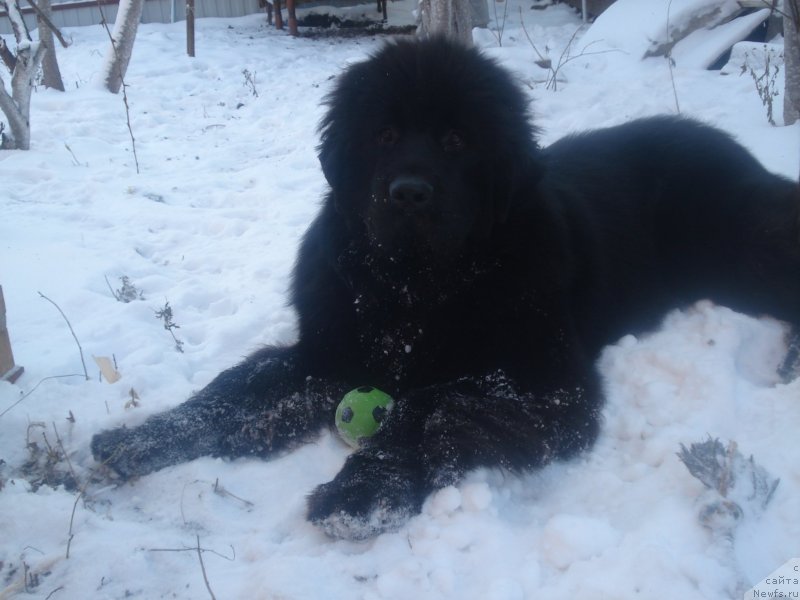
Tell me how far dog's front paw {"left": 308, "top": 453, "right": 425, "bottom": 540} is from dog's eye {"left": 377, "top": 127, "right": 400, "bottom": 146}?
3.80 feet

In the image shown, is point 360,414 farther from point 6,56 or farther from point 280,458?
point 6,56

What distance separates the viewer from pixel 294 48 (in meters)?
12.2

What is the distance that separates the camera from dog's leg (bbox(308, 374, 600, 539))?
84.0 inches

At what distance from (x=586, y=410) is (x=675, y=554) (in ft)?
2.76

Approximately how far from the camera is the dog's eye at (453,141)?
2598 mm

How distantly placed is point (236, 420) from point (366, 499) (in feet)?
2.64

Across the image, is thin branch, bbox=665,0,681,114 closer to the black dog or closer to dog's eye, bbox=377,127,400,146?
the black dog

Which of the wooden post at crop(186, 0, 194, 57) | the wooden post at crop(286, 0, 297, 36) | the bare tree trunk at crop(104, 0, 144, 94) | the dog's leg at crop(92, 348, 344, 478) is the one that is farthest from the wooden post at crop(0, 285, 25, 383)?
the wooden post at crop(286, 0, 297, 36)

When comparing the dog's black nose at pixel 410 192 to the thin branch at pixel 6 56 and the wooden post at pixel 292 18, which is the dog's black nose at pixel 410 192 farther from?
the wooden post at pixel 292 18

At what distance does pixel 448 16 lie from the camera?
6.48 m

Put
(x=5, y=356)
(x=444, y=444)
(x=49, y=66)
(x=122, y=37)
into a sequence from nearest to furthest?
(x=444, y=444) → (x=5, y=356) → (x=49, y=66) → (x=122, y=37)

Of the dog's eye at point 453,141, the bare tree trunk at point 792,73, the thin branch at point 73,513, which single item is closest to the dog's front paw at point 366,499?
the thin branch at point 73,513

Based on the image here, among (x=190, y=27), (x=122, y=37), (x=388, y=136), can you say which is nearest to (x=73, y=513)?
(x=388, y=136)

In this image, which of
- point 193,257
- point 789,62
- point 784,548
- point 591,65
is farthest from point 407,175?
point 591,65
